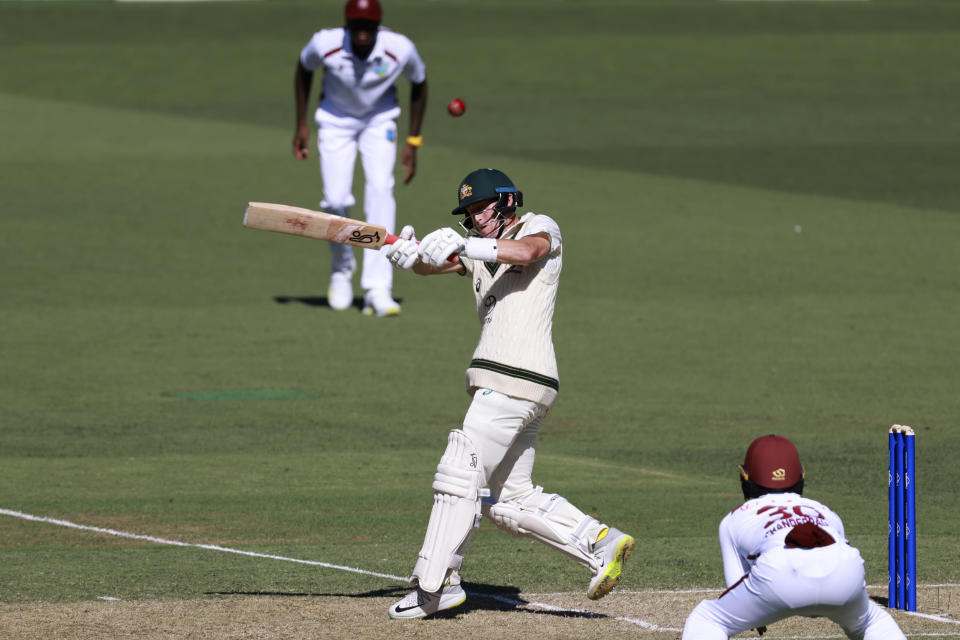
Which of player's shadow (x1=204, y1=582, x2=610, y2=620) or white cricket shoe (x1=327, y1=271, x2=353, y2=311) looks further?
white cricket shoe (x1=327, y1=271, x2=353, y2=311)

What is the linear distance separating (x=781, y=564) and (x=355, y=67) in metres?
12.4

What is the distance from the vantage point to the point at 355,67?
58.7ft

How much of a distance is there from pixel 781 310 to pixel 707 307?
85cm

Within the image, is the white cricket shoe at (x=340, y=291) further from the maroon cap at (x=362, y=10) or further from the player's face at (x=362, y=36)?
the maroon cap at (x=362, y=10)

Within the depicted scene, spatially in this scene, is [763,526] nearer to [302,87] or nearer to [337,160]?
[337,160]

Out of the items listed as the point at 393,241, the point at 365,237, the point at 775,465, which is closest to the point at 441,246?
the point at 393,241

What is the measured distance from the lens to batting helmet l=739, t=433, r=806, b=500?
657 centimetres

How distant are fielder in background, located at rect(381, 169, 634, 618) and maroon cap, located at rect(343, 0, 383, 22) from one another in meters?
9.35

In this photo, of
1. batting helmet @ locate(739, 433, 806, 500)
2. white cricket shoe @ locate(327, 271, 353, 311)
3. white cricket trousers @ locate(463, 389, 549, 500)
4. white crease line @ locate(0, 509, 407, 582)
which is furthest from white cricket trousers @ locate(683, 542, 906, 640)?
white cricket shoe @ locate(327, 271, 353, 311)

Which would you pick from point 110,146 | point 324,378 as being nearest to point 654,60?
point 110,146

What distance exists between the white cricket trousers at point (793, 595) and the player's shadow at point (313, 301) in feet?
44.6

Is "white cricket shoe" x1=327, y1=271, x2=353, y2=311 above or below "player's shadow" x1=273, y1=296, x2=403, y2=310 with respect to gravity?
above

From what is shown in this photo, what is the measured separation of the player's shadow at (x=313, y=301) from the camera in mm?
19984

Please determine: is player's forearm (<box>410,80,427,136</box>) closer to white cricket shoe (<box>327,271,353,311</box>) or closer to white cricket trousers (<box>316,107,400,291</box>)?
white cricket trousers (<box>316,107,400,291</box>)
